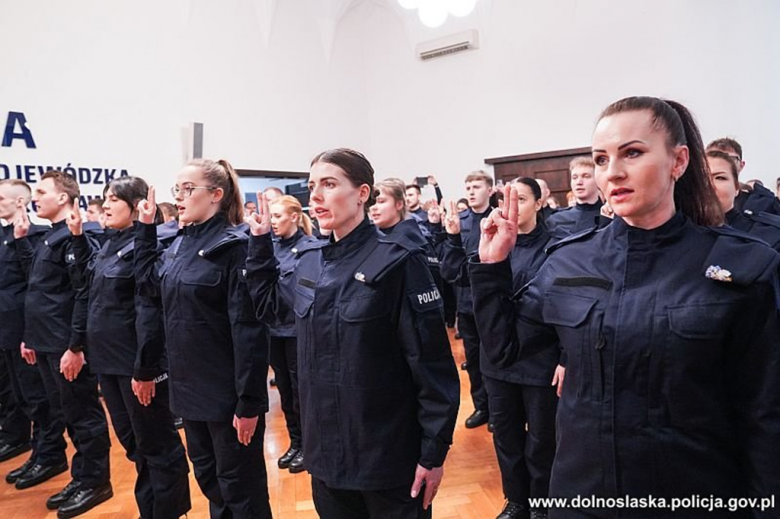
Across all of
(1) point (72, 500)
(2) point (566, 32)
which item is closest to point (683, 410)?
(1) point (72, 500)

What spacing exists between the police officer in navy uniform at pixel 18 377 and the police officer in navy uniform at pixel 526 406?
290 cm

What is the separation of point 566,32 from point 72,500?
31.3 ft

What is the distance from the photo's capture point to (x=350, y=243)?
1.81 meters

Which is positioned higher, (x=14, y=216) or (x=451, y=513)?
(x=14, y=216)

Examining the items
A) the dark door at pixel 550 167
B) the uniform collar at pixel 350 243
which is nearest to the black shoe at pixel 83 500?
Answer: the uniform collar at pixel 350 243

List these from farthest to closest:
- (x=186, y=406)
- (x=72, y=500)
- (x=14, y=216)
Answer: (x=14, y=216) → (x=72, y=500) → (x=186, y=406)

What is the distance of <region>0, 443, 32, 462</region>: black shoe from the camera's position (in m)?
3.95

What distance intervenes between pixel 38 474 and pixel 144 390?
67.9 inches

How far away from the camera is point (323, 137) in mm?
10445

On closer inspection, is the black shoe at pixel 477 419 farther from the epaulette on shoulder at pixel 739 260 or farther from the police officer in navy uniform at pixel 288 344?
the epaulette on shoulder at pixel 739 260

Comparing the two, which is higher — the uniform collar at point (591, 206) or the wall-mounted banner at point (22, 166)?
the wall-mounted banner at point (22, 166)

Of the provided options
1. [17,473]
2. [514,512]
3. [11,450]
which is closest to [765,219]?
[514,512]

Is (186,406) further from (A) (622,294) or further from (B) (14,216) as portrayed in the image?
(B) (14,216)

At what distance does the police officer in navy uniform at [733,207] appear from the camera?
2.49 metres
